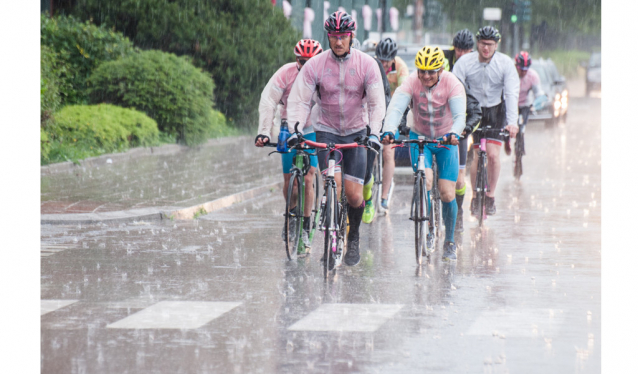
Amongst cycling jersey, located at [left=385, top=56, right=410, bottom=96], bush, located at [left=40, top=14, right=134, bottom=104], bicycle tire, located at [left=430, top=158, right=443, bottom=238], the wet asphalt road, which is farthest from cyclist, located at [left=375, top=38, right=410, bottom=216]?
bush, located at [left=40, top=14, right=134, bottom=104]

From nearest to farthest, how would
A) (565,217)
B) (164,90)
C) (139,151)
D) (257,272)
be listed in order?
1. (257,272)
2. (565,217)
3. (139,151)
4. (164,90)

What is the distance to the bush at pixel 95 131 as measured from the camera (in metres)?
16.5

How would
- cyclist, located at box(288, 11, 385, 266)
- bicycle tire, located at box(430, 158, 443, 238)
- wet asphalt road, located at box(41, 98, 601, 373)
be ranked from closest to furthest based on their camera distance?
wet asphalt road, located at box(41, 98, 601, 373) < cyclist, located at box(288, 11, 385, 266) < bicycle tire, located at box(430, 158, 443, 238)

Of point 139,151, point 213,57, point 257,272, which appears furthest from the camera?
point 213,57

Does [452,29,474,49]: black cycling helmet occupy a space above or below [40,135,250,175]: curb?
above

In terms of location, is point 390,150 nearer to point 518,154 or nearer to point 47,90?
point 518,154

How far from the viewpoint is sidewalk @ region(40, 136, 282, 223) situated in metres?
11.4

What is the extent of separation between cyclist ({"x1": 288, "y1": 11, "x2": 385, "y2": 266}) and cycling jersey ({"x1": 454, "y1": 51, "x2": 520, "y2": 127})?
9.01 feet

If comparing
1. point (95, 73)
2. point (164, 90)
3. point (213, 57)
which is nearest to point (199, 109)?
point (164, 90)

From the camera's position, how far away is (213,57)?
A: 76.7ft

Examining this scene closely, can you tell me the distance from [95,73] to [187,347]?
14.9 metres

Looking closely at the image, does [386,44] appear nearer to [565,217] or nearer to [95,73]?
[565,217]

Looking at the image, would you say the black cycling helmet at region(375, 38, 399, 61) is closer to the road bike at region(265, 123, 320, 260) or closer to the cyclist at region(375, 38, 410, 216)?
the cyclist at region(375, 38, 410, 216)
